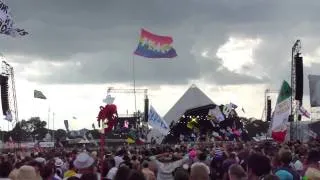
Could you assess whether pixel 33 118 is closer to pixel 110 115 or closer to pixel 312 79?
pixel 312 79

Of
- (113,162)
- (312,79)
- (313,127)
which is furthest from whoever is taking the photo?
(313,127)

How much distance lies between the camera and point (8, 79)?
49.0m

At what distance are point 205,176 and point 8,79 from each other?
42.4 m

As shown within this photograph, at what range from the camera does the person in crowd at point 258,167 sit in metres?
8.03

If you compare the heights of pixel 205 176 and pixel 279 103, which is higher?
pixel 279 103

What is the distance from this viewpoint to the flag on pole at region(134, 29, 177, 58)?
101 feet

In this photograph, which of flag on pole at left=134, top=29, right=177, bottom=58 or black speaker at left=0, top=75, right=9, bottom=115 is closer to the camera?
flag on pole at left=134, top=29, right=177, bottom=58

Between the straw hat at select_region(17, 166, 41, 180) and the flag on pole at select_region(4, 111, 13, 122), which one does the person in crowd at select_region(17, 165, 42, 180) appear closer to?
the straw hat at select_region(17, 166, 41, 180)

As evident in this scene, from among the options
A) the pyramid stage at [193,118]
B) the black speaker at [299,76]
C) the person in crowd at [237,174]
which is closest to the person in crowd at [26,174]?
the person in crowd at [237,174]

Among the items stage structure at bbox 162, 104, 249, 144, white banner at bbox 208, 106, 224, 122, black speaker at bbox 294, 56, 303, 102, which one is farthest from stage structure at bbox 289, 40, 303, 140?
stage structure at bbox 162, 104, 249, 144

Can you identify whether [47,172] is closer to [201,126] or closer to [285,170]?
[285,170]

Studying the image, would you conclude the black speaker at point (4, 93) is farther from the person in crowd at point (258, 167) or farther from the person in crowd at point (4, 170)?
the person in crowd at point (258, 167)

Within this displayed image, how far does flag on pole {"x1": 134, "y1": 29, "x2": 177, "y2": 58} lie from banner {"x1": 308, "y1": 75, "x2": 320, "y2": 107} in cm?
1821

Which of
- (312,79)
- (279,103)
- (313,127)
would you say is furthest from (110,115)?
(313,127)
